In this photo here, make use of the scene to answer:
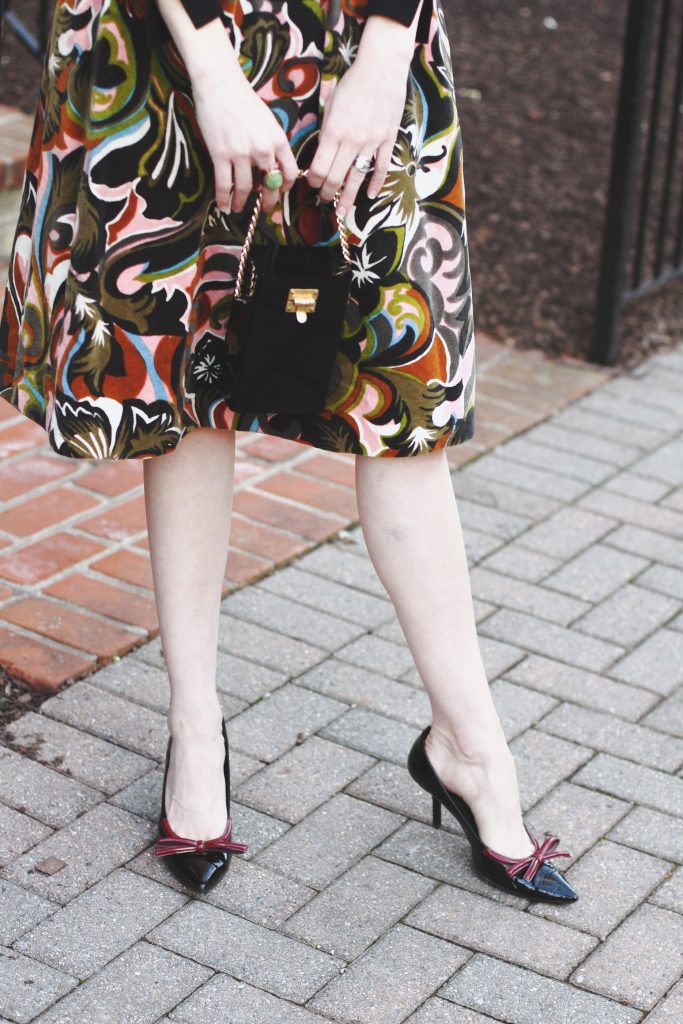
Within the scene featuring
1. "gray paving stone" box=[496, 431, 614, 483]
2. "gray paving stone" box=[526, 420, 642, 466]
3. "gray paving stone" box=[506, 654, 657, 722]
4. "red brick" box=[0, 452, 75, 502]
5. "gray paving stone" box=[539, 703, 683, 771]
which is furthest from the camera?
"gray paving stone" box=[526, 420, 642, 466]

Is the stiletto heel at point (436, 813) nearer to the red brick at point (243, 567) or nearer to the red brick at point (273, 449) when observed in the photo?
the red brick at point (243, 567)

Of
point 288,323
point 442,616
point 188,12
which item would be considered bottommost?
point 442,616

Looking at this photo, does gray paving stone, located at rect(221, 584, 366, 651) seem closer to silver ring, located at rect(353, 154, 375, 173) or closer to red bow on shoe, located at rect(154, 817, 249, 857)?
red bow on shoe, located at rect(154, 817, 249, 857)

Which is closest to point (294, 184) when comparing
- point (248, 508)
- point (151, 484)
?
point (151, 484)

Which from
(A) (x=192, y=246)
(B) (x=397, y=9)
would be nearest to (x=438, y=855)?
(A) (x=192, y=246)

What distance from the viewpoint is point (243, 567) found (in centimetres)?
290

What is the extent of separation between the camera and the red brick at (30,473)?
3.12m

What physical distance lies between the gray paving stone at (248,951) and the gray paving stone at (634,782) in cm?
65

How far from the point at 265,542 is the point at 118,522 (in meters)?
0.33

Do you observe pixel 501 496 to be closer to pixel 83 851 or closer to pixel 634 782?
pixel 634 782

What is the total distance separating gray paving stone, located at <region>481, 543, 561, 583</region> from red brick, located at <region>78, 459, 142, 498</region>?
84 centimetres

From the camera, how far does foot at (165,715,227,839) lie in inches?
79.7

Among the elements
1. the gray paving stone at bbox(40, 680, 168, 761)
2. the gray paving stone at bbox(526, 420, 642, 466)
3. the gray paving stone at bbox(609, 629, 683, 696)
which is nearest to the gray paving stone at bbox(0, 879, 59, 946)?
the gray paving stone at bbox(40, 680, 168, 761)

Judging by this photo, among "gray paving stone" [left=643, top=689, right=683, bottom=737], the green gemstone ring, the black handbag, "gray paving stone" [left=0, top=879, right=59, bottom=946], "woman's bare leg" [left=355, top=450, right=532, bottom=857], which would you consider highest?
the green gemstone ring
